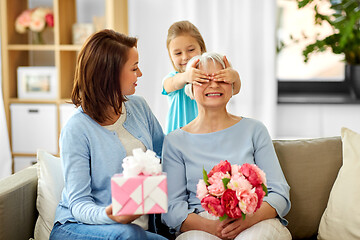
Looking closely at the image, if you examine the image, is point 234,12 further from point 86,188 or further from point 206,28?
point 86,188

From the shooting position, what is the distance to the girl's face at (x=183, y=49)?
243 centimetres

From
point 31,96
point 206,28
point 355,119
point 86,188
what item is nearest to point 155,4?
point 206,28

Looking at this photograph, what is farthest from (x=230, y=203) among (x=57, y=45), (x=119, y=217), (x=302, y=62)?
(x=302, y=62)

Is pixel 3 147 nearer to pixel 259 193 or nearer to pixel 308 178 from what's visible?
pixel 308 178

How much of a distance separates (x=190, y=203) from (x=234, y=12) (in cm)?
218

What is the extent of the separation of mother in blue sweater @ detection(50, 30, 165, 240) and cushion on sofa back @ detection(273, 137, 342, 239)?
65 centimetres

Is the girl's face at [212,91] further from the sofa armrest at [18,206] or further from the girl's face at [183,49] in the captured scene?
the sofa armrest at [18,206]

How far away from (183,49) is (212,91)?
524 mm

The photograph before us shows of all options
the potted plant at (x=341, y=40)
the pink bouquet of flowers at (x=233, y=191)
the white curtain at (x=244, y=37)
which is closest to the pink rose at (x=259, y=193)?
the pink bouquet of flowers at (x=233, y=191)

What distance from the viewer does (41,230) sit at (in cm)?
198

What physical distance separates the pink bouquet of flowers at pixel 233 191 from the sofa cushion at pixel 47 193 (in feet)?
2.24

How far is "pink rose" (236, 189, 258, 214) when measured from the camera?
159 centimetres

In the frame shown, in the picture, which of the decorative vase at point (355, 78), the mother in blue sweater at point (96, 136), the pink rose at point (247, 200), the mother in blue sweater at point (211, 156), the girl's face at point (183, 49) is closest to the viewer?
the pink rose at point (247, 200)

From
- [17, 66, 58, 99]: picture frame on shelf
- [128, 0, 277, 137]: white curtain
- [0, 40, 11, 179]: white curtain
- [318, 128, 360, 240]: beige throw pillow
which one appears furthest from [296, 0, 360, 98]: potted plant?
[0, 40, 11, 179]: white curtain
